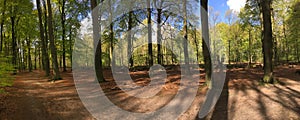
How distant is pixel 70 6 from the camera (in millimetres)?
20703

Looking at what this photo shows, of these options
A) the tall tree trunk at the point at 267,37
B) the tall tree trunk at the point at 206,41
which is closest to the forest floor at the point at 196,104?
the tall tree trunk at the point at 206,41

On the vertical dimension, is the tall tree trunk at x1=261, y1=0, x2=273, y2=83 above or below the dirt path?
above

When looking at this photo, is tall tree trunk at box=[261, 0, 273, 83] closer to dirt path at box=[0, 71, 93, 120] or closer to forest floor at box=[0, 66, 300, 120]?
forest floor at box=[0, 66, 300, 120]

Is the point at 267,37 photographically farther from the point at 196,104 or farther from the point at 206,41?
the point at 196,104

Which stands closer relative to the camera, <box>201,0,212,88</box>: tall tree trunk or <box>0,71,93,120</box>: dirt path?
<box>0,71,93,120</box>: dirt path

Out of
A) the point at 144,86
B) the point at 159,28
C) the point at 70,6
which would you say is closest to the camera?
the point at 144,86

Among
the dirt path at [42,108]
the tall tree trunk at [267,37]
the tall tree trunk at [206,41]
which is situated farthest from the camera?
the tall tree trunk at [267,37]

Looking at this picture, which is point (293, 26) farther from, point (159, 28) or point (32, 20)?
point (32, 20)

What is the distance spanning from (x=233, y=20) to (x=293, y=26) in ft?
39.9

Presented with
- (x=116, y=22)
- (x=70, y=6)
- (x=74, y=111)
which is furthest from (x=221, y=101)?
(x=70, y=6)

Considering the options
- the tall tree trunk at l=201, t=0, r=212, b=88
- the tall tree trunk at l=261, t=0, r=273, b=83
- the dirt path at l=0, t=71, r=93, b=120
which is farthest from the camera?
the tall tree trunk at l=261, t=0, r=273, b=83

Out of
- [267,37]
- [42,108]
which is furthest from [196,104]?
[267,37]

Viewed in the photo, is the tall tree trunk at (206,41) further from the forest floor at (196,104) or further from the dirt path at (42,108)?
the dirt path at (42,108)

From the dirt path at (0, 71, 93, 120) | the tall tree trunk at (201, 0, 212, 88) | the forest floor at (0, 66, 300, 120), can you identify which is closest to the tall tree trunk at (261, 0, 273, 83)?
the forest floor at (0, 66, 300, 120)
